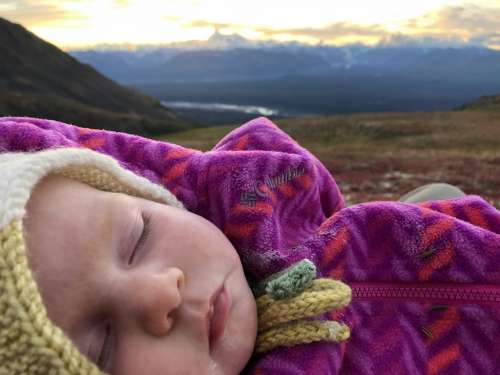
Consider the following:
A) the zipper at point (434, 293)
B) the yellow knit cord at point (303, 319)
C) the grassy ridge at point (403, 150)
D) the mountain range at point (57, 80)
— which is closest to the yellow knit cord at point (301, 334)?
the yellow knit cord at point (303, 319)

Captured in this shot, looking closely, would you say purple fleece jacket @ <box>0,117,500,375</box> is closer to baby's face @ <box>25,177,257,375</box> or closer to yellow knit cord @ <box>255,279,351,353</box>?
yellow knit cord @ <box>255,279,351,353</box>

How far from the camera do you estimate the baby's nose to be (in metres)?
1.61

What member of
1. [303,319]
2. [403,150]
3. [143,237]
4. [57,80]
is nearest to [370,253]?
[303,319]

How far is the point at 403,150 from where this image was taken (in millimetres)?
30844

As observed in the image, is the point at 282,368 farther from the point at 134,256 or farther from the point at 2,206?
the point at 2,206

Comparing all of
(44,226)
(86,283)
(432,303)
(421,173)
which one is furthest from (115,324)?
(421,173)

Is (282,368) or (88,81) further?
(88,81)

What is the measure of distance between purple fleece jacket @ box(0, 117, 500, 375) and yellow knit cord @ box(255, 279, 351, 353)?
99mm

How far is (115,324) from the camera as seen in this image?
1629 millimetres

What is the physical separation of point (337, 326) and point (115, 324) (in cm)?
88

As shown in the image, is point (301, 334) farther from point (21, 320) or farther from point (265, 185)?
point (21, 320)

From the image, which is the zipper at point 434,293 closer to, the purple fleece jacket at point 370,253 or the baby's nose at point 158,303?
the purple fleece jacket at point 370,253

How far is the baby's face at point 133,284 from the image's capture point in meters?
1.57

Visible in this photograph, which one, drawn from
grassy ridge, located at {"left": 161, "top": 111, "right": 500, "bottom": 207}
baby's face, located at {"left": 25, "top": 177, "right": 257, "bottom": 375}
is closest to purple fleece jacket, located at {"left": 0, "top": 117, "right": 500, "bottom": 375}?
baby's face, located at {"left": 25, "top": 177, "right": 257, "bottom": 375}
